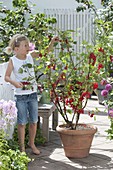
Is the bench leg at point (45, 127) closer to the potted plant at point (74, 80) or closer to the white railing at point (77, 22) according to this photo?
the potted plant at point (74, 80)

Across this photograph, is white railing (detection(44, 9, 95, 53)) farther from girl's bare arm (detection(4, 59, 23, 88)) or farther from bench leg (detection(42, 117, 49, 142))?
girl's bare arm (detection(4, 59, 23, 88))

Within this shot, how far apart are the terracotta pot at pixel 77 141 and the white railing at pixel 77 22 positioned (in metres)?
7.68

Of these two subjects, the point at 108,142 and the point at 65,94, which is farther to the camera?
the point at 108,142

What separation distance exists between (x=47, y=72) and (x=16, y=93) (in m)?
0.44

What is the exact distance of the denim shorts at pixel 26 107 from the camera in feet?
18.1

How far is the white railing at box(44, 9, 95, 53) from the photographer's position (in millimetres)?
13206

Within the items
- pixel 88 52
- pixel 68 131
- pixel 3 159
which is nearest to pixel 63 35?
pixel 88 52

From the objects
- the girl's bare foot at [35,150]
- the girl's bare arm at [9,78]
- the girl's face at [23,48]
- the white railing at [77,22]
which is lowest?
the girl's bare foot at [35,150]

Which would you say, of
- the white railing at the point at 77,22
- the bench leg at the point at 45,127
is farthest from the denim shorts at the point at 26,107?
the white railing at the point at 77,22

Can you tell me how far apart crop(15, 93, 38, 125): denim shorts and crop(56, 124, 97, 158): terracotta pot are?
0.38m

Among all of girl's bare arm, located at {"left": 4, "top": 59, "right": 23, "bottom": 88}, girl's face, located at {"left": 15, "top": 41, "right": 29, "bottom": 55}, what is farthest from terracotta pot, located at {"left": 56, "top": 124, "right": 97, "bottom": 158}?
girl's face, located at {"left": 15, "top": 41, "right": 29, "bottom": 55}

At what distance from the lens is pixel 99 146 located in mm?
6227

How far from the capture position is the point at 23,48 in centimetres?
555

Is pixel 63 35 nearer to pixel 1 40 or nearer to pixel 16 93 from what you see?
pixel 16 93
